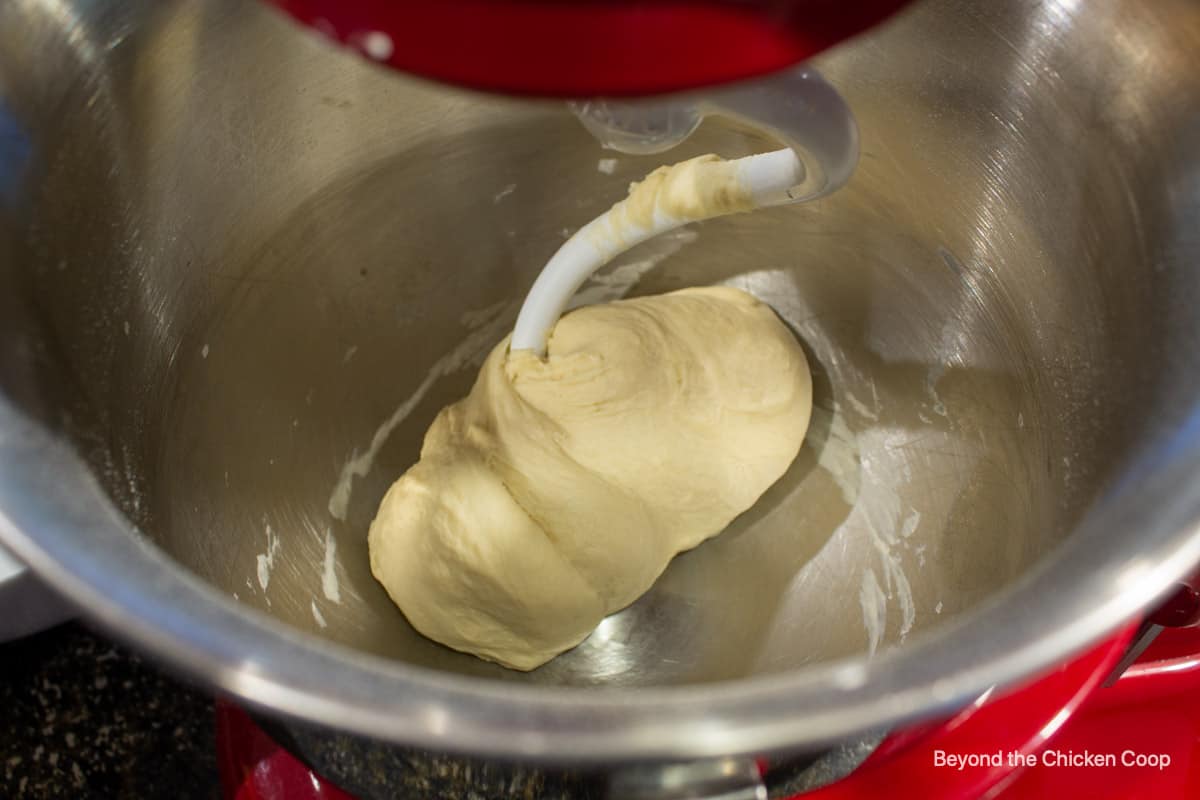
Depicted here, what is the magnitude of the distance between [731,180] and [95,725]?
2.92ft

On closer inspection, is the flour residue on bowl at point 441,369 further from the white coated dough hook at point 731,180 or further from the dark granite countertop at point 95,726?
the dark granite countertop at point 95,726

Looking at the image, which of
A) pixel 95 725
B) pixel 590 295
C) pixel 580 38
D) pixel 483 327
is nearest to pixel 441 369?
pixel 483 327

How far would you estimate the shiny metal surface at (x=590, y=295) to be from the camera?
477 mm

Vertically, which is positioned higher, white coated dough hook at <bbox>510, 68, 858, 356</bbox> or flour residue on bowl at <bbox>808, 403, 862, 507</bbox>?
white coated dough hook at <bbox>510, 68, 858, 356</bbox>

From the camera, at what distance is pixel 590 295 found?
3.54ft

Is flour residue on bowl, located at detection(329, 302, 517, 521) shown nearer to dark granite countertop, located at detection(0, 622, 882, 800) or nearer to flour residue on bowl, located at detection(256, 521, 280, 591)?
flour residue on bowl, located at detection(256, 521, 280, 591)

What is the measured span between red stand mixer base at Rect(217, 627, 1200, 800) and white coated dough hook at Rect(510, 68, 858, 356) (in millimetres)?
374

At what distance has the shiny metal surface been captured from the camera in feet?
1.56

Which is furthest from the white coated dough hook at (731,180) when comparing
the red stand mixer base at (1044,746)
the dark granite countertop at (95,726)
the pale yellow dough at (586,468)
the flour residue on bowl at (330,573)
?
the dark granite countertop at (95,726)

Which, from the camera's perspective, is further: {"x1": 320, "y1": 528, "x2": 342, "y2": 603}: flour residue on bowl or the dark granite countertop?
the dark granite countertop

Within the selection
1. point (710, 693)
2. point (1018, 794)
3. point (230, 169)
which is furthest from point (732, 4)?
point (1018, 794)

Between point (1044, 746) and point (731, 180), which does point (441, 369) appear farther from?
point (1044, 746)

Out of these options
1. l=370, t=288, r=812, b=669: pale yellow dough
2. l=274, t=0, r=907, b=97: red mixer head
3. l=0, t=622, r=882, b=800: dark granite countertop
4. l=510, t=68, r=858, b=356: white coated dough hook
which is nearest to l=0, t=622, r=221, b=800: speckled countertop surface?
l=0, t=622, r=882, b=800: dark granite countertop

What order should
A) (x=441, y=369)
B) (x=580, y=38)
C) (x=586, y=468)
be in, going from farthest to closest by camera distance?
1. (x=441, y=369)
2. (x=586, y=468)
3. (x=580, y=38)
